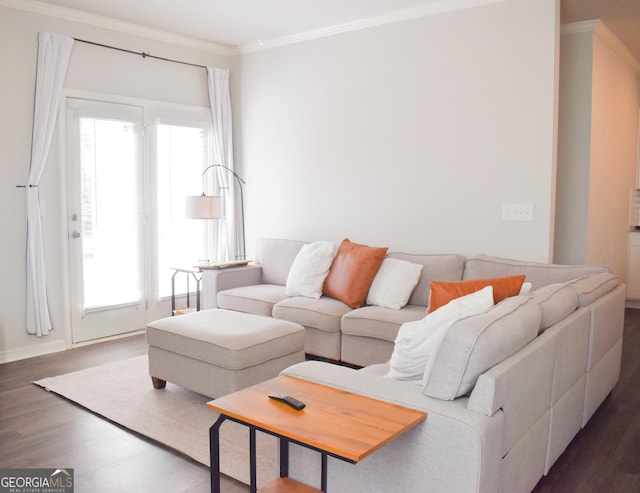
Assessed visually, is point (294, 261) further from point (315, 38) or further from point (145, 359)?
point (315, 38)

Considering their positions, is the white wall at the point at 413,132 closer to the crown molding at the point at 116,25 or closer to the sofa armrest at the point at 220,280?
the crown molding at the point at 116,25

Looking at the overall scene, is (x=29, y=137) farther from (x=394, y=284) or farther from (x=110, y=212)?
(x=394, y=284)

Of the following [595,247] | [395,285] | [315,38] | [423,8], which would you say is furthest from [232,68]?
[595,247]

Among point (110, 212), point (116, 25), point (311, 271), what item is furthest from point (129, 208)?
point (311, 271)

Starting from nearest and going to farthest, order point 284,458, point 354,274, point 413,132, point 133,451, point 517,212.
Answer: point 284,458, point 133,451, point 517,212, point 354,274, point 413,132

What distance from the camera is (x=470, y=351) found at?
1907 mm

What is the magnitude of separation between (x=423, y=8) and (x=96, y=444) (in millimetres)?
3872

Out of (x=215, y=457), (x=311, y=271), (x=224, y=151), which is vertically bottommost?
(x=215, y=457)

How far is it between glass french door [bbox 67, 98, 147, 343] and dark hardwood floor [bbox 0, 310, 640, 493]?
113cm

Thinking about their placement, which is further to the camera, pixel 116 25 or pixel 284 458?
pixel 116 25

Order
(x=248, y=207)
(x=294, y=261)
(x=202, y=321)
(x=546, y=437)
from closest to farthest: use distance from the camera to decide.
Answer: (x=546, y=437)
(x=202, y=321)
(x=294, y=261)
(x=248, y=207)

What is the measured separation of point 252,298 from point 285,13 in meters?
Answer: 2.38

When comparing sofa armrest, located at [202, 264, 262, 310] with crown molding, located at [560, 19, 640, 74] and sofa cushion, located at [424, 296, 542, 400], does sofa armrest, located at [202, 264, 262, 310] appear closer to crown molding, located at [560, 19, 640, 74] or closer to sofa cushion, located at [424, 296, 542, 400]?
sofa cushion, located at [424, 296, 542, 400]

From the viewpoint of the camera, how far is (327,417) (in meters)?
1.84
